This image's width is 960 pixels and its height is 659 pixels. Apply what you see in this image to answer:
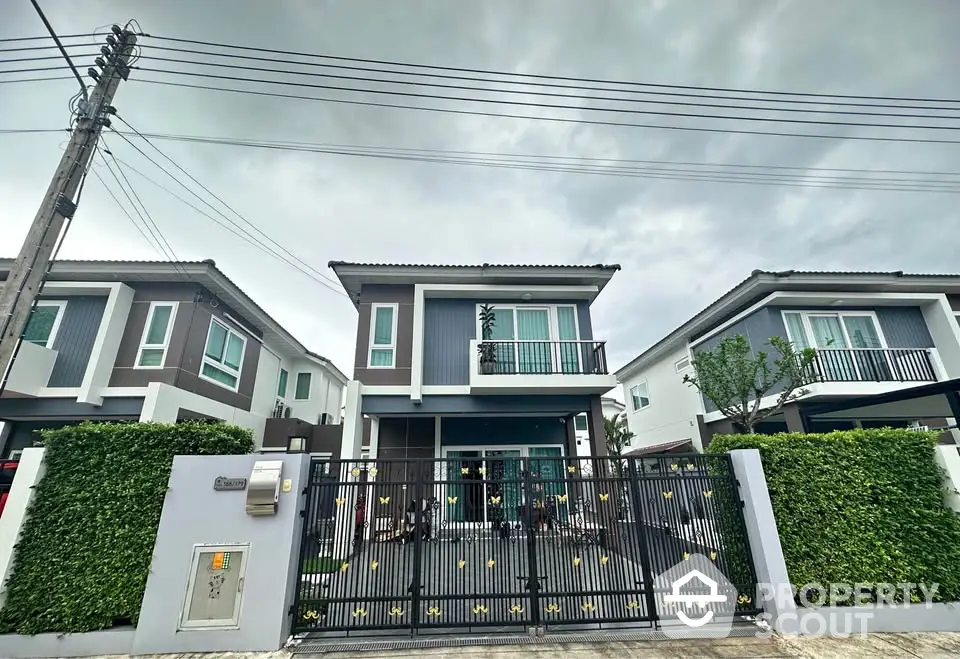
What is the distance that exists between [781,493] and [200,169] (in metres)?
11.1

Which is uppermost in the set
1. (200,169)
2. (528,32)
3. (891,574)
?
(528,32)

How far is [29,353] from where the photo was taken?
26.7ft

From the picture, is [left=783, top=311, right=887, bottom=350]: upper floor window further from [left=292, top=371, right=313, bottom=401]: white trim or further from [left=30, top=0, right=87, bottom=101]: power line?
[left=292, top=371, right=313, bottom=401]: white trim

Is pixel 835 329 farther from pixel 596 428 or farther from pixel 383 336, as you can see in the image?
pixel 383 336

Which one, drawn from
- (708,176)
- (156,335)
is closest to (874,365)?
(708,176)

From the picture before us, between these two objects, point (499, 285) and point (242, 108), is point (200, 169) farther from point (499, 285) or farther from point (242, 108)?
point (499, 285)

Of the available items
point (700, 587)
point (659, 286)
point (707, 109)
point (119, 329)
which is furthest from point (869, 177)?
point (119, 329)

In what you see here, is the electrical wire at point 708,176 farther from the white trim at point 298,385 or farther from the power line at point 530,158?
the white trim at point 298,385

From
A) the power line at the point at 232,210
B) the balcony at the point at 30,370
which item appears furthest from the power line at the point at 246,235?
the balcony at the point at 30,370

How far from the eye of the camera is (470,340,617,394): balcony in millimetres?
8680

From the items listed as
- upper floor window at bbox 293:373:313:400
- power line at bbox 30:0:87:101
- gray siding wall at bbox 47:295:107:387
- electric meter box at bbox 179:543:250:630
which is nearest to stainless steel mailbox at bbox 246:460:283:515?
electric meter box at bbox 179:543:250:630

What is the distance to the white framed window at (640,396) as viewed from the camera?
16359mm

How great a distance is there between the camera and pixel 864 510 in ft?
13.8

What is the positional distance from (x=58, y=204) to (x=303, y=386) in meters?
12.4
